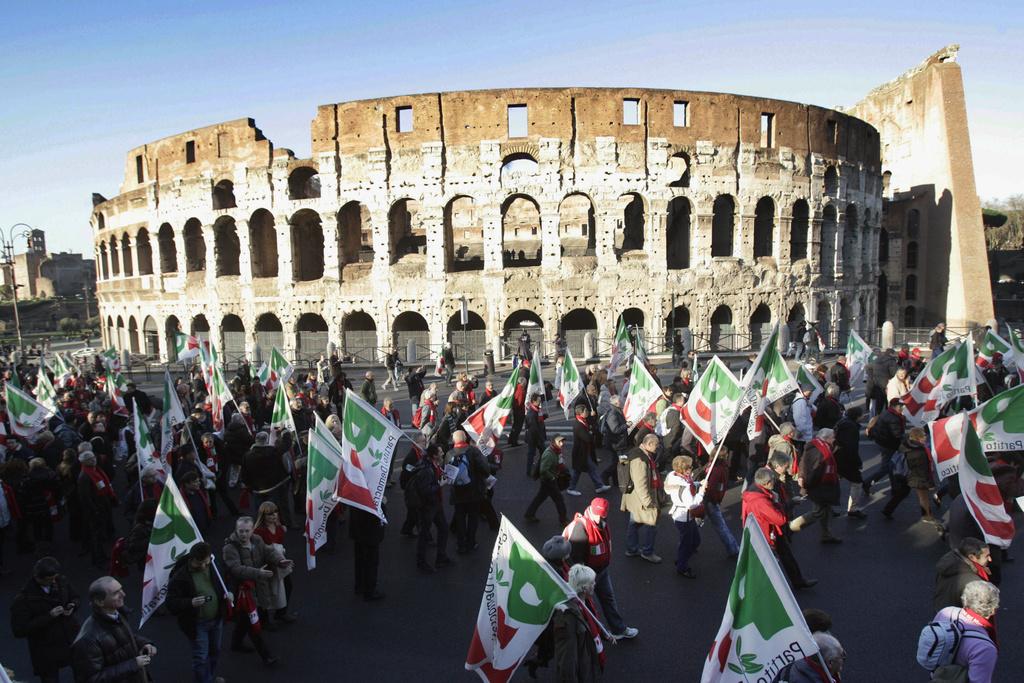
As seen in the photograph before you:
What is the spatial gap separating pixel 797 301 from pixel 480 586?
28.1 metres

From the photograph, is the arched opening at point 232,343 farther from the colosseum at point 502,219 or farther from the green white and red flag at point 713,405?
the green white and red flag at point 713,405

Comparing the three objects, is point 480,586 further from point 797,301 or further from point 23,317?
point 23,317

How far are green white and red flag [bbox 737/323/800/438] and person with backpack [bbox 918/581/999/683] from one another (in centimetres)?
518

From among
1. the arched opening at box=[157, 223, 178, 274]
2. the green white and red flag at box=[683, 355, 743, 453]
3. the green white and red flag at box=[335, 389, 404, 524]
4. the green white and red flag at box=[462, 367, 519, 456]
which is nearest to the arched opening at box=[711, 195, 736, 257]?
the green white and red flag at box=[683, 355, 743, 453]

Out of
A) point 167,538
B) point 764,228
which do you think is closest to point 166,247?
point 764,228

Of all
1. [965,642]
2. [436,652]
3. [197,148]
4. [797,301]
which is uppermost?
[197,148]

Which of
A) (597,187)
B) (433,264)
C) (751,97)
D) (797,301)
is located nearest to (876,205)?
(797,301)

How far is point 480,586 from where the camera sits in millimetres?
7547

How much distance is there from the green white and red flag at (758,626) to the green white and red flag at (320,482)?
15.6 feet

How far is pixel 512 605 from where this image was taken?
482 cm

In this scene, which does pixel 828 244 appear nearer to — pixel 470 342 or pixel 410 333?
pixel 470 342

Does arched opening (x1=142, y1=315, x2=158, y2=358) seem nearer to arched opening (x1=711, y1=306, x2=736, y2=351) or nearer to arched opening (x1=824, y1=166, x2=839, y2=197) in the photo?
arched opening (x1=711, y1=306, x2=736, y2=351)

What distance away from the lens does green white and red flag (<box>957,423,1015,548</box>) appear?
21.2 ft

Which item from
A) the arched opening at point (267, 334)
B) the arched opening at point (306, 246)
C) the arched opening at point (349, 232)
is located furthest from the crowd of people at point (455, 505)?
the arched opening at point (306, 246)
